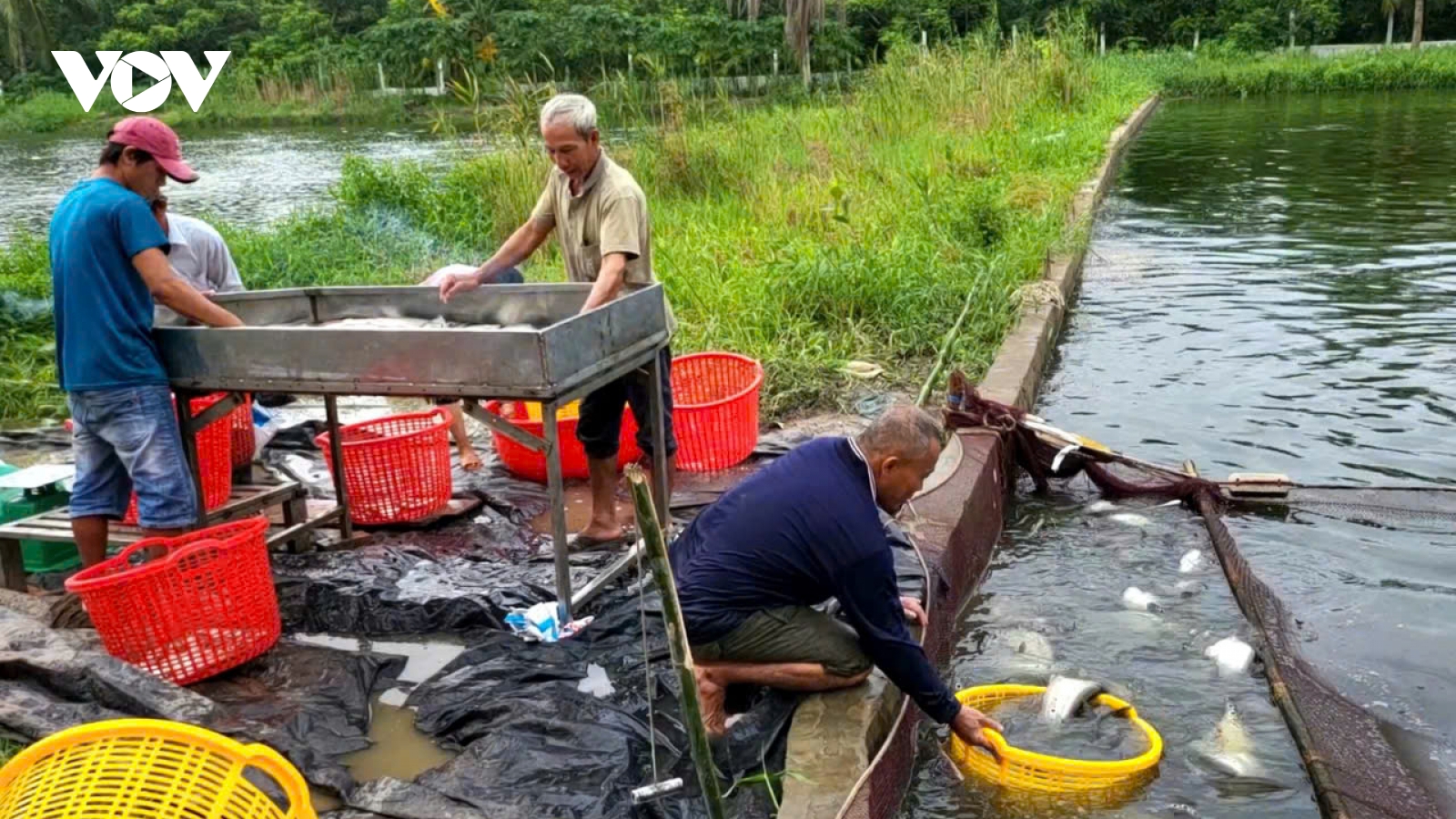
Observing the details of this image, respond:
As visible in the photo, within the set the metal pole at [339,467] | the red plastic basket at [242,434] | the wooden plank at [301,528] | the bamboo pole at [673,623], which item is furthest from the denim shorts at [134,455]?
the bamboo pole at [673,623]

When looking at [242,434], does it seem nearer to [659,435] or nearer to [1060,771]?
[659,435]

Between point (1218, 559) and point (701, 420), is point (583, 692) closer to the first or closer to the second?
point (701, 420)

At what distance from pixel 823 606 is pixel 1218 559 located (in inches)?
87.9

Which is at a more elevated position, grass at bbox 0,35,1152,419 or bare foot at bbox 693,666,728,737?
grass at bbox 0,35,1152,419

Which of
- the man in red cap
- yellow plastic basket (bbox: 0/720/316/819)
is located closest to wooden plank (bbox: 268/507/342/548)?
the man in red cap

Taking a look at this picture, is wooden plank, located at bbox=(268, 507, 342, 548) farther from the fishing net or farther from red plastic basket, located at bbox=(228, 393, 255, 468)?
the fishing net

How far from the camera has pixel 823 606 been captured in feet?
14.0

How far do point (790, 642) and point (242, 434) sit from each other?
10.3 ft

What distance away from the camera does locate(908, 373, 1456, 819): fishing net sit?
3629 millimetres

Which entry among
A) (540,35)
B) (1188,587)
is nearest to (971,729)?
(1188,587)

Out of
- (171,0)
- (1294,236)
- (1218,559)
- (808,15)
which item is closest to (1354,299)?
(1294,236)

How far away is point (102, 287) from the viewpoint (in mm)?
4219

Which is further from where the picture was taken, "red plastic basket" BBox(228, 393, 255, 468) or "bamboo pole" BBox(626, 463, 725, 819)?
"red plastic basket" BBox(228, 393, 255, 468)

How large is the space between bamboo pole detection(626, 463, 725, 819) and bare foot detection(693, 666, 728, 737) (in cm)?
85
